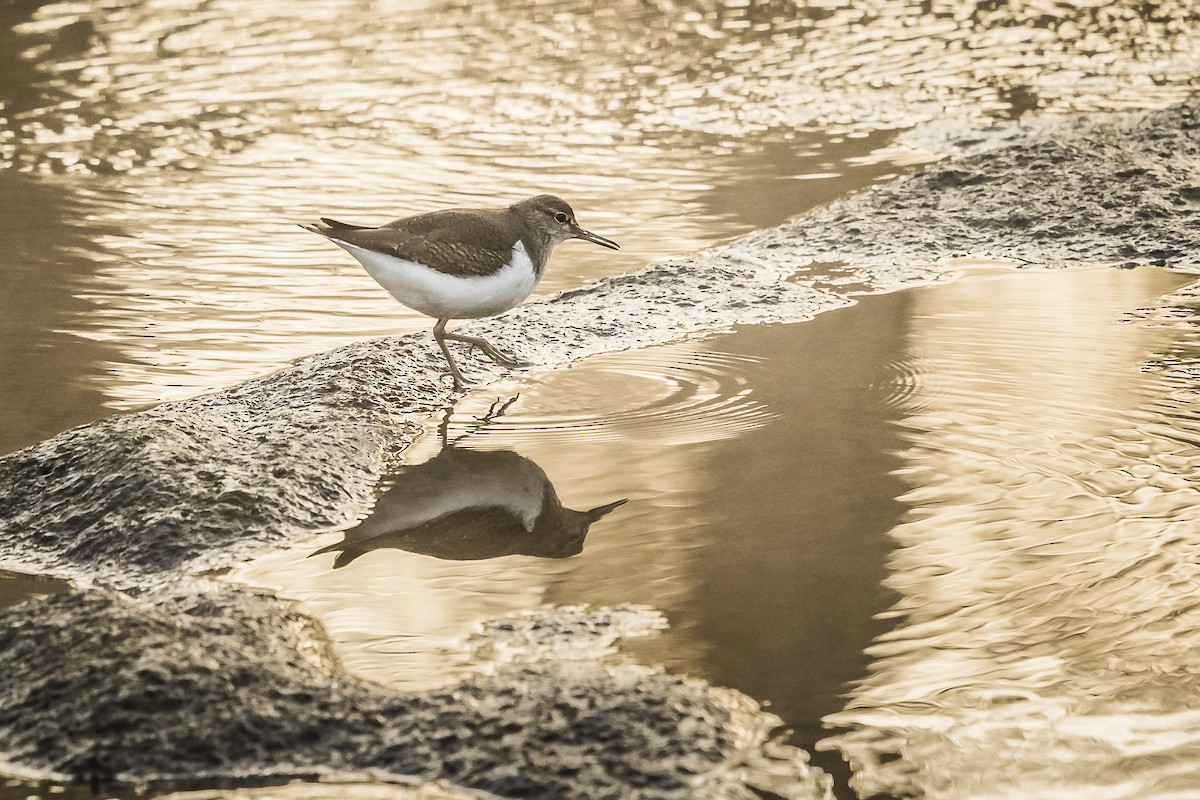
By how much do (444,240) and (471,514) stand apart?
4.78ft

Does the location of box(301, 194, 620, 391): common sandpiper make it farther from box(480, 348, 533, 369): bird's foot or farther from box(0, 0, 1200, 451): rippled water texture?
box(0, 0, 1200, 451): rippled water texture

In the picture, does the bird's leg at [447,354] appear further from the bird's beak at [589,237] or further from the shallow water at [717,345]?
the bird's beak at [589,237]

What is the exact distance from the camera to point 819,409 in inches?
203

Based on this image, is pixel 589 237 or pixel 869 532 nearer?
pixel 869 532

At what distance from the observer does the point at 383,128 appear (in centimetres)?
845

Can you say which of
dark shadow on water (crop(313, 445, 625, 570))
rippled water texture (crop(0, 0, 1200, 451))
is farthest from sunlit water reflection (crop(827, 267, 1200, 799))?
rippled water texture (crop(0, 0, 1200, 451))

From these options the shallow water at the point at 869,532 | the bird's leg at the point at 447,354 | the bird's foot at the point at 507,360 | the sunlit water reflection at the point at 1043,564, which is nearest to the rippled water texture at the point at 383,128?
the bird's leg at the point at 447,354

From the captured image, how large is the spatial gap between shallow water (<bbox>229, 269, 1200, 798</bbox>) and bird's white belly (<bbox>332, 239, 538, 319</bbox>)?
375 millimetres

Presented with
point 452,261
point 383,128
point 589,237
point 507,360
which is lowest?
point 507,360

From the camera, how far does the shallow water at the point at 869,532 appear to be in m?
3.45

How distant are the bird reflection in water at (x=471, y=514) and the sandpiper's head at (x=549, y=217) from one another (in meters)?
1.51

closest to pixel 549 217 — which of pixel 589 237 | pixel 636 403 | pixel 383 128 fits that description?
pixel 589 237

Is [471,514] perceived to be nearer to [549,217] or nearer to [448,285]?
[448,285]

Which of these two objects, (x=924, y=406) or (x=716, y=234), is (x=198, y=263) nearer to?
(x=716, y=234)
